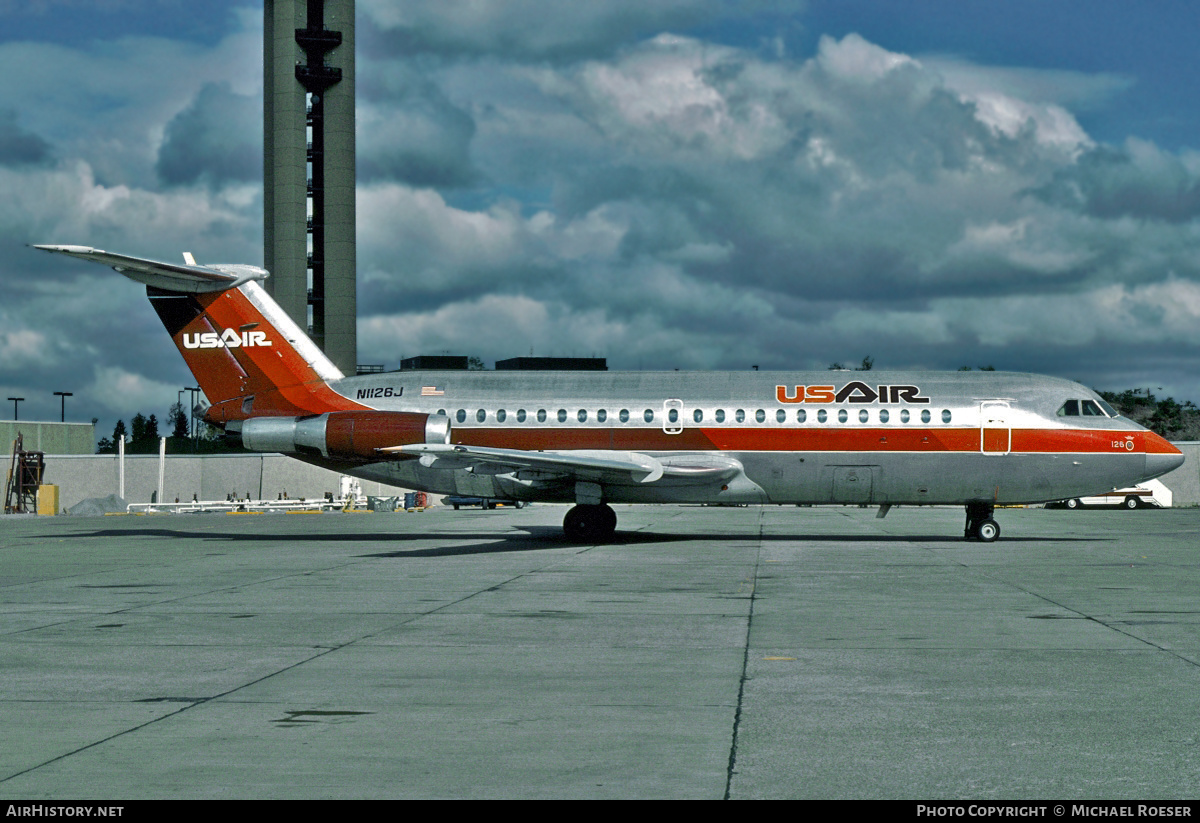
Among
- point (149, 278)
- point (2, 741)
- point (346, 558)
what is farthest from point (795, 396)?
point (2, 741)

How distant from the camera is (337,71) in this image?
104312 millimetres

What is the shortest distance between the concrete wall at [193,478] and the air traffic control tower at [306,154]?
33.3 m

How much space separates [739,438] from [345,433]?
396 inches

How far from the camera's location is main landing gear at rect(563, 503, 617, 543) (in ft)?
101

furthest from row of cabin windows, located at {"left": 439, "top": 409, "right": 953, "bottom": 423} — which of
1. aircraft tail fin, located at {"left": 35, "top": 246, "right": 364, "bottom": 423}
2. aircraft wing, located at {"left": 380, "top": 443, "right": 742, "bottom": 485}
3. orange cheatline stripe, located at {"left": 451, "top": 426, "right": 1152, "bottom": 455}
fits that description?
aircraft tail fin, located at {"left": 35, "top": 246, "right": 364, "bottom": 423}

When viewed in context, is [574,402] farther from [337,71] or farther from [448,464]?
[337,71]

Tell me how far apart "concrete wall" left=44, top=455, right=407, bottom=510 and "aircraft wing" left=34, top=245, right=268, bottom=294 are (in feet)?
99.8

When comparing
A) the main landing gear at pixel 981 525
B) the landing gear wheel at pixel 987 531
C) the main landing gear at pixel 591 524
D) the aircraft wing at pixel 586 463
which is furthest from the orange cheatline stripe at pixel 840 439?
the landing gear wheel at pixel 987 531

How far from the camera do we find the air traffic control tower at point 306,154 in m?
103

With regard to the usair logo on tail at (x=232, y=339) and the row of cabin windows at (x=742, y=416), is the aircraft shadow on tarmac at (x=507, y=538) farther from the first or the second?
the usair logo on tail at (x=232, y=339)

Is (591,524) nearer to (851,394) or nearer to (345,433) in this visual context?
(345,433)

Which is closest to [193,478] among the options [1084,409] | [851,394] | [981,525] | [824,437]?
[824,437]

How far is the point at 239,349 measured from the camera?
32.6m
